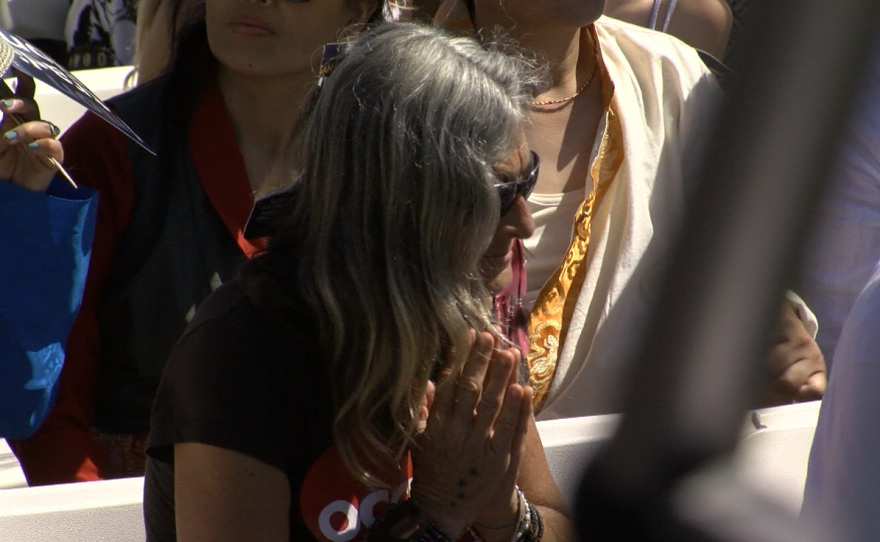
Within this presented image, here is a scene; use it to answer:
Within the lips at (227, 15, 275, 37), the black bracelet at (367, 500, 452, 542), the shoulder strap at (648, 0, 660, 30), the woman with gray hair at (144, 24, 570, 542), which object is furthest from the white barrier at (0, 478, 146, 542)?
the shoulder strap at (648, 0, 660, 30)

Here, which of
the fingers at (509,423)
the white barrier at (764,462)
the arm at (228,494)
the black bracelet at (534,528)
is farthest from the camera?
the black bracelet at (534,528)

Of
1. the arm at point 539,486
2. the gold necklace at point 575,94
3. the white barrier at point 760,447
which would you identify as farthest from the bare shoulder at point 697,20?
the arm at point 539,486

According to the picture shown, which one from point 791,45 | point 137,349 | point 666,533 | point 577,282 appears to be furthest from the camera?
point 577,282

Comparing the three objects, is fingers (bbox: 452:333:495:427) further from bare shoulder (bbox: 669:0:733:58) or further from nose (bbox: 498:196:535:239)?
bare shoulder (bbox: 669:0:733:58)

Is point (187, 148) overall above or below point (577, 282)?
above

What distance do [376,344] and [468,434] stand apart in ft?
0.62

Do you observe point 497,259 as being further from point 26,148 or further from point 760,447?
point 760,447

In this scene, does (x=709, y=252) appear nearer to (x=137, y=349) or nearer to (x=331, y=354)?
(x=331, y=354)

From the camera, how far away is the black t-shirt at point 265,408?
1.68 m

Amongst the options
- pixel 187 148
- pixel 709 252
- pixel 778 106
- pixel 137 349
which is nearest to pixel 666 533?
pixel 709 252

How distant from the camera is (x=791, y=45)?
75 cm

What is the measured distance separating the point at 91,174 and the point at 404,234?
0.95 m

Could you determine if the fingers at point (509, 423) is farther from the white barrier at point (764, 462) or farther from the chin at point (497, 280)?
the white barrier at point (764, 462)

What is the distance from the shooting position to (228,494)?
5.48ft
